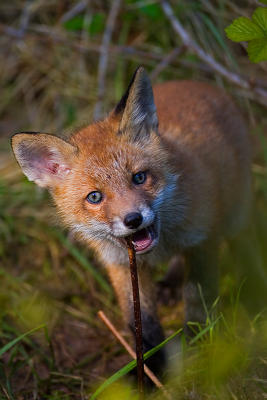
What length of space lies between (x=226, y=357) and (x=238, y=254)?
1.92 m

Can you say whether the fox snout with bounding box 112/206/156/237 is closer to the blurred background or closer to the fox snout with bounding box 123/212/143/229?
the fox snout with bounding box 123/212/143/229

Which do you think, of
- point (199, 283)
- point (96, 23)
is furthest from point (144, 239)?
point (96, 23)

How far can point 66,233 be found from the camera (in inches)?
167

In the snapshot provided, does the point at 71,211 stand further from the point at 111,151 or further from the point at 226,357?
the point at 226,357

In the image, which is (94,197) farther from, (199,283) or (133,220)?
(199,283)

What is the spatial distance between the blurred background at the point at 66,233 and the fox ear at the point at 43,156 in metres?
0.21

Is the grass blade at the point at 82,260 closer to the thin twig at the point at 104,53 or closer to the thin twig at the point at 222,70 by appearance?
the thin twig at the point at 104,53

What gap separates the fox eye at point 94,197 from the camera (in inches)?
98.7

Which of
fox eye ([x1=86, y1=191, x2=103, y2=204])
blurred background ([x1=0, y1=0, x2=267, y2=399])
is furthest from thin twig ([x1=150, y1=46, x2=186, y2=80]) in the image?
fox eye ([x1=86, y1=191, x2=103, y2=204])

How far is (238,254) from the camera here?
3.83m

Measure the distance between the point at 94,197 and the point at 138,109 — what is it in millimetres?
573

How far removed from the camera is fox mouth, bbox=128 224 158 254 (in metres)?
2.41

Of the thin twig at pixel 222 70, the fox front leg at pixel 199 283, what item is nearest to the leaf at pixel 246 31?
the fox front leg at pixel 199 283

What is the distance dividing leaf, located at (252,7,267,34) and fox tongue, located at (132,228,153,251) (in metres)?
1.05
